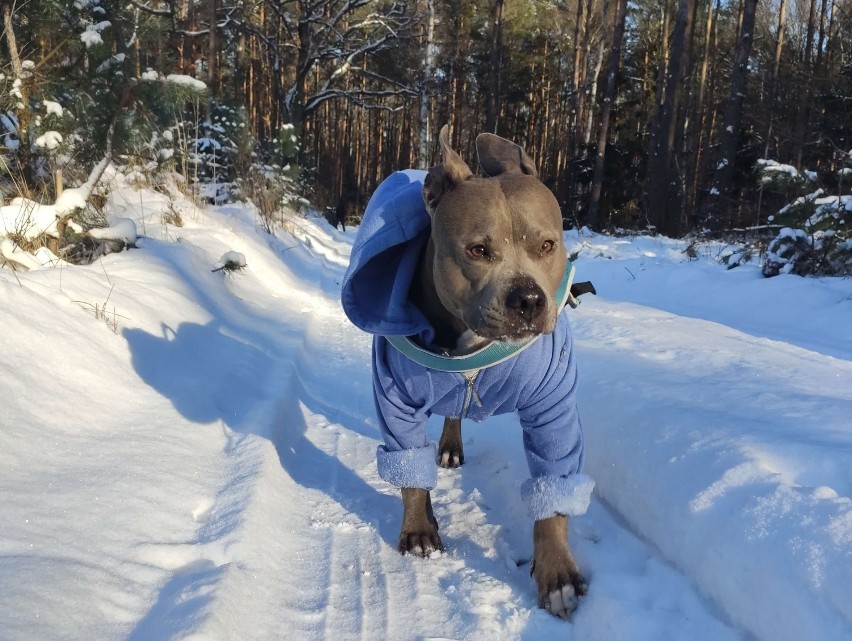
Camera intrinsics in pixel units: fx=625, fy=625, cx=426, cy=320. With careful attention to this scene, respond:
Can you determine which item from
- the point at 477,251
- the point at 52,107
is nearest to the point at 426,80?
the point at 52,107

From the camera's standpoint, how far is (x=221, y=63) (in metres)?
25.2

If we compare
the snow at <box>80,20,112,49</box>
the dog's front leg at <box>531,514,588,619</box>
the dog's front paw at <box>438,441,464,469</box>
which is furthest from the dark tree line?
the dog's front leg at <box>531,514,588,619</box>

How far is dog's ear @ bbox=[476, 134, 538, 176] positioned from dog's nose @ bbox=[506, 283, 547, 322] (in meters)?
0.73

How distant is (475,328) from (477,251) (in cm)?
26

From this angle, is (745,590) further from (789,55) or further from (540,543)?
(789,55)

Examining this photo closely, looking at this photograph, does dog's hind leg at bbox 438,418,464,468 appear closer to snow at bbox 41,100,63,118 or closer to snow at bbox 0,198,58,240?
snow at bbox 0,198,58,240

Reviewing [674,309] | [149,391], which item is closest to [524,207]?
[149,391]

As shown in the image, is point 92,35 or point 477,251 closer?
point 477,251

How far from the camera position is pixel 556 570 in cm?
193

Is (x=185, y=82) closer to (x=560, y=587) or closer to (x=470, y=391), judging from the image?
(x=470, y=391)

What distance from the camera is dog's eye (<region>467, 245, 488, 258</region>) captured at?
205 cm

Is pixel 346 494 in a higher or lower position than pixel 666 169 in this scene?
lower

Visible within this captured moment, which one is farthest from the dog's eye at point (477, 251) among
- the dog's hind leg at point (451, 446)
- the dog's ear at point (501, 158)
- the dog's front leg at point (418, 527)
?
the dog's hind leg at point (451, 446)

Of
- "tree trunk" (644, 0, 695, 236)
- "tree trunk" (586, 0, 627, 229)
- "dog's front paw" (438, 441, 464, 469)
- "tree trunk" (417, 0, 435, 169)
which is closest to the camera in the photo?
"dog's front paw" (438, 441, 464, 469)
